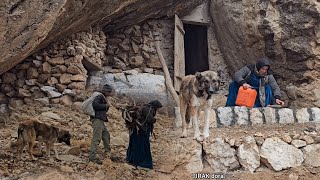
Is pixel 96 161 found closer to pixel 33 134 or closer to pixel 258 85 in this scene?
pixel 33 134

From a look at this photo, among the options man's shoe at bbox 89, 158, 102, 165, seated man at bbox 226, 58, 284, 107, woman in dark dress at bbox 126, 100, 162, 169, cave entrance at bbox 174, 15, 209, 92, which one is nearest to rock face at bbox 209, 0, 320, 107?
cave entrance at bbox 174, 15, 209, 92

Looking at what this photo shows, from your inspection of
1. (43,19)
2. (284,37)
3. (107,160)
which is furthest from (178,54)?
(43,19)

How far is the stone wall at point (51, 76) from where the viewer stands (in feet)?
26.1

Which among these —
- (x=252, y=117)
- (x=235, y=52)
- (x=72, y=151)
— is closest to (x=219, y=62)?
(x=235, y=52)

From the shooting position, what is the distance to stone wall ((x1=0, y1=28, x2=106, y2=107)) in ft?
26.1

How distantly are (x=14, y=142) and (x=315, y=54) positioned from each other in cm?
633

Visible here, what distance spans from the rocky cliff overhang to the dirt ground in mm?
1130

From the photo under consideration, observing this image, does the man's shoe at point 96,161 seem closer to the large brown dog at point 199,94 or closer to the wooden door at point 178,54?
the large brown dog at point 199,94

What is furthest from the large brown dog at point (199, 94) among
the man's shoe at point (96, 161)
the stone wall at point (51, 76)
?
the stone wall at point (51, 76)

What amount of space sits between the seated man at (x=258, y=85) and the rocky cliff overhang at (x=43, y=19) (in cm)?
245

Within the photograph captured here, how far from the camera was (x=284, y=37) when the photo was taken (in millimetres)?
9562

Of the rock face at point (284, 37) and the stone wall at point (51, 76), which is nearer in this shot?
the stone wall at point (51, 76)

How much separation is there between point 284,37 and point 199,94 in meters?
4.04

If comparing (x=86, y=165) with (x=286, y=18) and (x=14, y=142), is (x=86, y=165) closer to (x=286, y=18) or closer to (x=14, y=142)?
(x=14, y=142)
